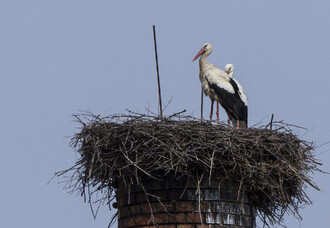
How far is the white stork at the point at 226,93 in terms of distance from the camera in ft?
50.8

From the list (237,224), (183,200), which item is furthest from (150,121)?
(237,224)

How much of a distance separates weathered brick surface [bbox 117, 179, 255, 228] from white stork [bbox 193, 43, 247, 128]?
388cm

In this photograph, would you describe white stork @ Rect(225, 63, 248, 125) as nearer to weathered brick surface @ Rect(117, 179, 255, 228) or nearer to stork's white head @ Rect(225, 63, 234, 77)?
stork's white head @ Rect(225, 63, 234, 77)

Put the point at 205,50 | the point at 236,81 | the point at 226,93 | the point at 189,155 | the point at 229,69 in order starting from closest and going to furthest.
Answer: the point at 189,155 < the point at 226,93 < the point at 236,81 < the point at 229,69 < the point at 205,50

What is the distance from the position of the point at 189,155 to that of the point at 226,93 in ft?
14.6

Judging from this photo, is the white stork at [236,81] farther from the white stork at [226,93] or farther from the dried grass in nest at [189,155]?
the dried grass in nest at [189,155]

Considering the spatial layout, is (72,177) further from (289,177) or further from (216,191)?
(289,177)

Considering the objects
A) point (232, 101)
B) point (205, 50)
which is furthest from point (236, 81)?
point (205, 50)

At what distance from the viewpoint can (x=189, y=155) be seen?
11188 millimetres

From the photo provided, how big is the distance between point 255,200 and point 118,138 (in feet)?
7.62

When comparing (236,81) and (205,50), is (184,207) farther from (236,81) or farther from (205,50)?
(205,50)

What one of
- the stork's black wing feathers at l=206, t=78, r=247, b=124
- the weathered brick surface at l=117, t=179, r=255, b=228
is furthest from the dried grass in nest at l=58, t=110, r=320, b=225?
the stork's black wing feathers at l=206, t=78, r=247, b=124

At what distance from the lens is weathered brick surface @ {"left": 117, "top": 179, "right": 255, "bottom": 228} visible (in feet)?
37.5

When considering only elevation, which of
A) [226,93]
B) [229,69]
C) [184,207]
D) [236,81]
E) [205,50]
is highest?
[205,50]
